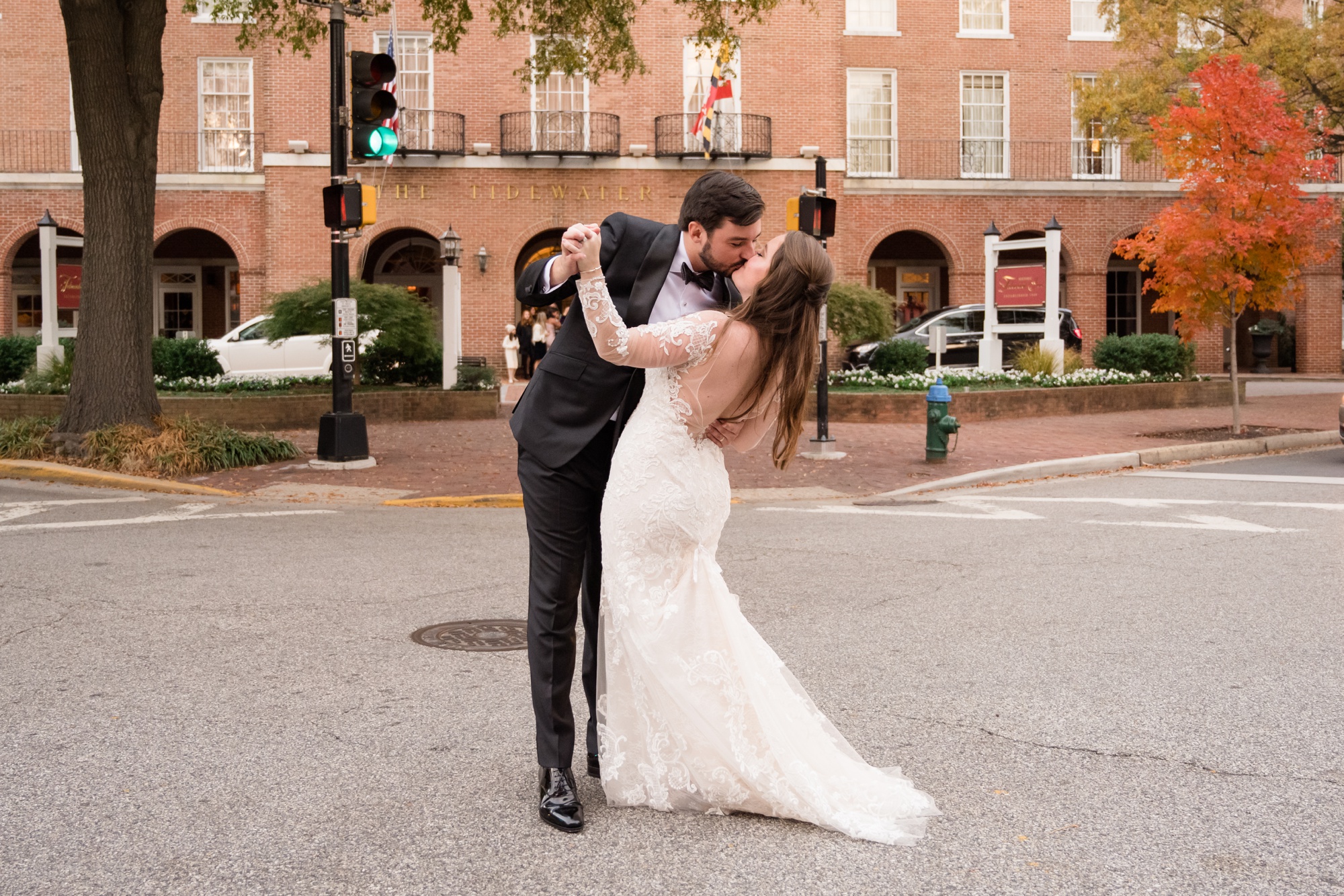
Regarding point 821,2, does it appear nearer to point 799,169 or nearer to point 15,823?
point 799,169

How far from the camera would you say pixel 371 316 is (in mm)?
19078

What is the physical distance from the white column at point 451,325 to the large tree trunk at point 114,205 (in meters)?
6.68

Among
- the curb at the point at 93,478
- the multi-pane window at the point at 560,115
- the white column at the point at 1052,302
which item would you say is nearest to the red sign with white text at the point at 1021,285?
the white column at the point at 1052,302

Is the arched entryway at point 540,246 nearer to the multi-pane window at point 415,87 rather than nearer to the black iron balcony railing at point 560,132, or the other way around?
the black iron balcony railing at point 560,132

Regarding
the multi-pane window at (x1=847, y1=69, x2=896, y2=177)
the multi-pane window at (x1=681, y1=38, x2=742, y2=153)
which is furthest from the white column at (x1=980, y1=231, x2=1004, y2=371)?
the multi-pane window at (x1=847, y1=69, x2=896, y2=177)

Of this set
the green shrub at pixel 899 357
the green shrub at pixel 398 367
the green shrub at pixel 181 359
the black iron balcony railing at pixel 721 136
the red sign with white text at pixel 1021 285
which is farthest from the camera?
the black iron balcony railing at pixel 721 136

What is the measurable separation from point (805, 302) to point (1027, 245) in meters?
21.0

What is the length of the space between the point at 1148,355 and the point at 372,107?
15557mm

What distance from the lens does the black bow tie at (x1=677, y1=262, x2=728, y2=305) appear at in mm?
3779

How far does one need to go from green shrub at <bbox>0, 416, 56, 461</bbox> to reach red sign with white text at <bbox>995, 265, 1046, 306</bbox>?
634 inches

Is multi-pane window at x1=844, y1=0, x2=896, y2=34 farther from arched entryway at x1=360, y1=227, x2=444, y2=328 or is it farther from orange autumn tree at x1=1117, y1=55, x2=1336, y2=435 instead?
orange autumn tree at x1=1117, y1=55, x2=1336, y2=435

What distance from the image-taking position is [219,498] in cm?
1139

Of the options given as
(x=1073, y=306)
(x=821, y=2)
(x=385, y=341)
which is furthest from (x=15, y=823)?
(x=1073, y=306)

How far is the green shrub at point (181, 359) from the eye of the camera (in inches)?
758
